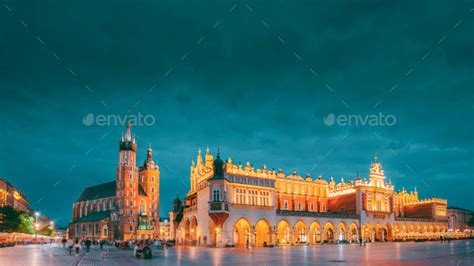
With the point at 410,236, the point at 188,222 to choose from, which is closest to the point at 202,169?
the point at 188,222

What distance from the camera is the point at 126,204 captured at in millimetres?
126250

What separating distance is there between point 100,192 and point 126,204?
972 inches

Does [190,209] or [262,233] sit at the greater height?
[190,209]

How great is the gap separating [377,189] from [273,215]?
A: 101 ft

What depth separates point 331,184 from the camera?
90312 mm

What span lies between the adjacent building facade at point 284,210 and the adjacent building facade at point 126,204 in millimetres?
43620

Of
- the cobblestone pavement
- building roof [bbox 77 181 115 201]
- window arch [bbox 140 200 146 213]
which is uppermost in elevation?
building roof [bbox 77 181 115 201]

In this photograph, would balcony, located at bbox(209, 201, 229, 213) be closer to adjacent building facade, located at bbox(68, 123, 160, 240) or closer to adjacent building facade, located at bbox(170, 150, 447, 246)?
adjacent building facade, located at bbox(170, 150, 447, 246)

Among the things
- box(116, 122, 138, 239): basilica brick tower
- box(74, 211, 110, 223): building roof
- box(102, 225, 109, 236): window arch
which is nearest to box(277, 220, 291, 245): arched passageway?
box(116, 122, 138, 239): basilica brick tower

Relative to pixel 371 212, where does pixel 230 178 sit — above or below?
above

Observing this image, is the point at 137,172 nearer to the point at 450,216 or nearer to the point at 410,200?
the point at 410,200

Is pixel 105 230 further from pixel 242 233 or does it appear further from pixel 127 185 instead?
pixel 242 233

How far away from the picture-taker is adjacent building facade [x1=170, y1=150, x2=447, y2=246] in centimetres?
6256

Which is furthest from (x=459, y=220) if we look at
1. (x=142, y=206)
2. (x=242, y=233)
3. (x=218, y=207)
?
(x=218, y=207)
